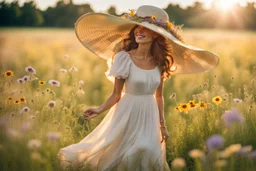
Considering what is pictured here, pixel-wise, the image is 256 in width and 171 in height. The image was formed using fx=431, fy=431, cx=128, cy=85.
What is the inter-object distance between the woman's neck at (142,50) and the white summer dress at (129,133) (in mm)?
76

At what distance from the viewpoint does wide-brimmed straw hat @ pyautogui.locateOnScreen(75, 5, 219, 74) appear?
2598mm

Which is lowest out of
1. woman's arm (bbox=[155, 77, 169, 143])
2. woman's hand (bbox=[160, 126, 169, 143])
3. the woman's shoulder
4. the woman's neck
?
woman's hand (bbox=[160, 126, 169, 143])

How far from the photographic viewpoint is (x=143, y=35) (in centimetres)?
259

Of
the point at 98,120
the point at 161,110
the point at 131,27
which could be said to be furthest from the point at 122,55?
the point at 98,120

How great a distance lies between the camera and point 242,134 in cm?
288

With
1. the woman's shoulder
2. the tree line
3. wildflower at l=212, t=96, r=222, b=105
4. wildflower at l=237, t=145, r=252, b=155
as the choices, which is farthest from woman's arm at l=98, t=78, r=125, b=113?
the tree line

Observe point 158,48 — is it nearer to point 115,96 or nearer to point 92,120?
point 115,96

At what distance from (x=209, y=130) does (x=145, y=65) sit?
0.75 metres

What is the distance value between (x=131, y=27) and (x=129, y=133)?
0.67 meters

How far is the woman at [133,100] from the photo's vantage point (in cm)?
255

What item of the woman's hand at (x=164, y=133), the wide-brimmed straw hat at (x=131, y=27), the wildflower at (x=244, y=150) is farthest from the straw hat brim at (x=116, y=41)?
the wildflower at (x=244, y=150)

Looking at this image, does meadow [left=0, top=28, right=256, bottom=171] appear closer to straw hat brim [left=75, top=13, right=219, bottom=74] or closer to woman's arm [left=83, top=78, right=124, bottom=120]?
woman's arm [left=83, top=78, right=124, bottom=120]

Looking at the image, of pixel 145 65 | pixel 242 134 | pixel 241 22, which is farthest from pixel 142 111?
pixel 241 22

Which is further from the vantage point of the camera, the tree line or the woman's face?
the tree line
